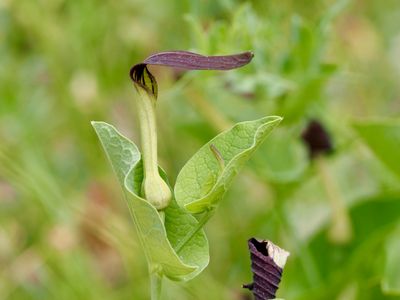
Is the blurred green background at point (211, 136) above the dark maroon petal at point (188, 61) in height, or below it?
above

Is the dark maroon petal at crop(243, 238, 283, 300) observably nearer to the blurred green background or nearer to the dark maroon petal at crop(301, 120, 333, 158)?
the blurred green background

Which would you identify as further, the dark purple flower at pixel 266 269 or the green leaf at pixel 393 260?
the green leaf at pixel 393 260

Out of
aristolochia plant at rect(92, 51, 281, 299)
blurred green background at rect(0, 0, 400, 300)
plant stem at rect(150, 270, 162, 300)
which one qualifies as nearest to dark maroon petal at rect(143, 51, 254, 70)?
aristolochia plant at rect(92, 51, 281, 299)

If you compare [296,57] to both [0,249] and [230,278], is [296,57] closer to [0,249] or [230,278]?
[230,278]

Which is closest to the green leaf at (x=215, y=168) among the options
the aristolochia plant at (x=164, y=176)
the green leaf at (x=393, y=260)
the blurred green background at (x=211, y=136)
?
the aristolochia plant at (x=164, y=176)

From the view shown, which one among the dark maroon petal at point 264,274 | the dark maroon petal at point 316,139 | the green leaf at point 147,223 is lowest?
the dark maroon petal at point 264,274

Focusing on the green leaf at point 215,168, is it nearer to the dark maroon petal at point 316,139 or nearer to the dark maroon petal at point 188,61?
the dark maroon petal at point 188,61

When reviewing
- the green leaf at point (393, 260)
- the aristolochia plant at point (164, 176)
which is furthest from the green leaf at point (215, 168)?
the green leaf at point (393, 260)

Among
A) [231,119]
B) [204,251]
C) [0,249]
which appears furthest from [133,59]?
[204,251]
